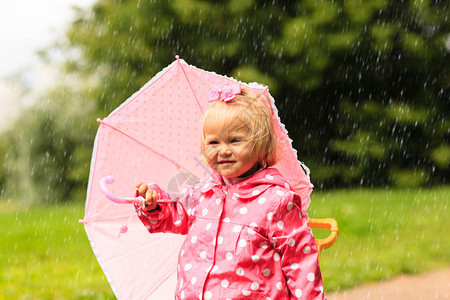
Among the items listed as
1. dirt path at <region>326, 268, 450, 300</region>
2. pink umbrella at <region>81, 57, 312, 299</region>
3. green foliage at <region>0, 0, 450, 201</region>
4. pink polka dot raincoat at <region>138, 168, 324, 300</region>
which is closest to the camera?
pink polka dot raincoat at <region>138, 168, 324, 300</region>

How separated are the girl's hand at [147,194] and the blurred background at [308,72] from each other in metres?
8.70

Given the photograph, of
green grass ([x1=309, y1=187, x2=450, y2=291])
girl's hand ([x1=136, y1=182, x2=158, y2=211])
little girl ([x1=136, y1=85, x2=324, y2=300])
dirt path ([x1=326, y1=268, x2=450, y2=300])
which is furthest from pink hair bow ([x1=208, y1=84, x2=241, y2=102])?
green grass ([x1=309, y1=187, x2=450, y2=291])

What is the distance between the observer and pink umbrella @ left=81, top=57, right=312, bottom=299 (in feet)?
9.72

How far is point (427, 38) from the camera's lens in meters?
12.3

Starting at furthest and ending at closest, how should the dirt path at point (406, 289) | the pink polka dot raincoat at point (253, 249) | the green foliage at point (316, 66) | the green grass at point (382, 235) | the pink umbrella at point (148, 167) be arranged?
the green foliage at point (316, 66) → the green grass at point (382, 235) → the dirt path at point (406, 289) → the pink umbrella at point (148, 167) → the pink polka dot raincoat at point (253, 249)

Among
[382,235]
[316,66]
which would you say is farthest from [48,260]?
[316,66]

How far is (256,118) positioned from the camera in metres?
2.62

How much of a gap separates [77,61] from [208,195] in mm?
11946

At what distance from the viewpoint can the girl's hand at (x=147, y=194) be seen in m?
2.61

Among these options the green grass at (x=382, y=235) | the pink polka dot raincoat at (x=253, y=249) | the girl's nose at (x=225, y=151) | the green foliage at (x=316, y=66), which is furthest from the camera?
the green foliage at (x=316, y=66)

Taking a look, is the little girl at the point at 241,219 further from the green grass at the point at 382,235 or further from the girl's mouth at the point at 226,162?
the green grass at the point at 382,235

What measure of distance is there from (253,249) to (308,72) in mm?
9807

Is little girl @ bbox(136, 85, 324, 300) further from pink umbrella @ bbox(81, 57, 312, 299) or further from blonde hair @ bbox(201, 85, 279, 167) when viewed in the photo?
pink umbrella @ bbox(81, 57, 312, 299)

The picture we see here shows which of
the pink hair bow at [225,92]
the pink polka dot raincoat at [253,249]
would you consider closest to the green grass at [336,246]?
the pink polka dot raincoat at [253,249]
